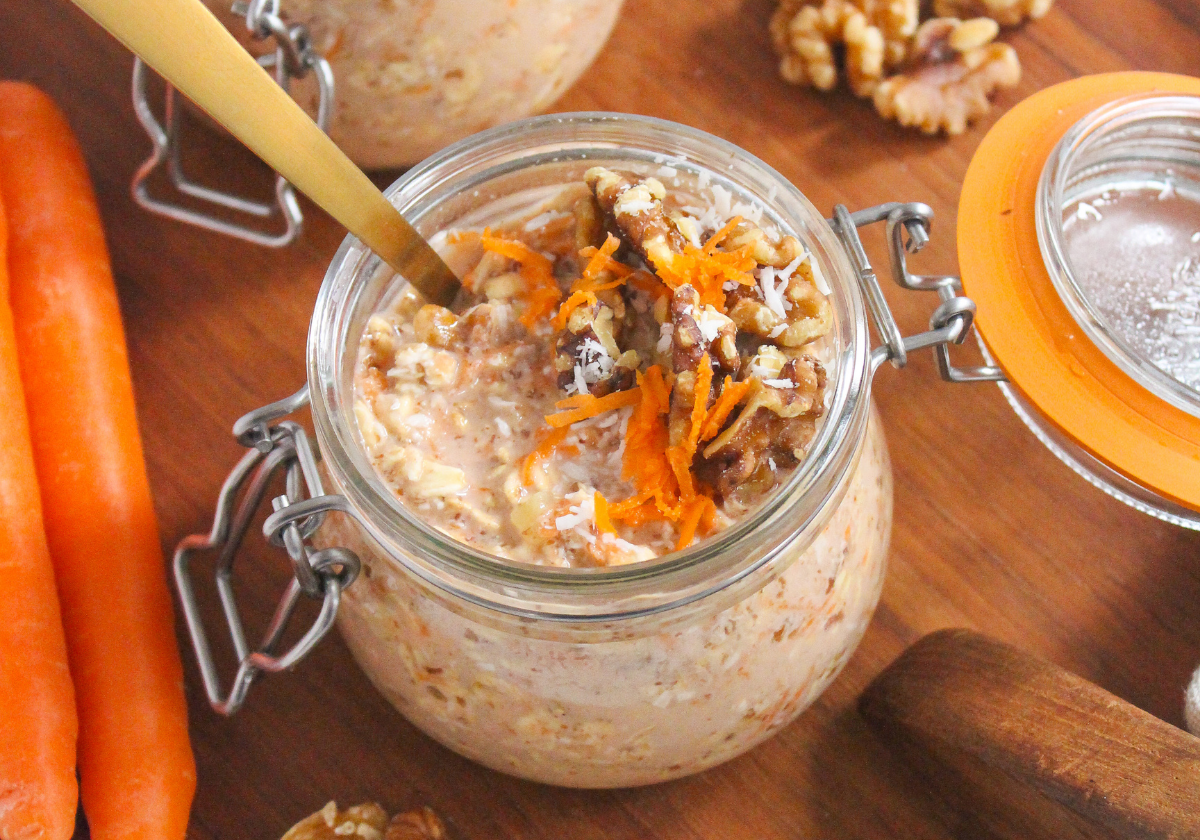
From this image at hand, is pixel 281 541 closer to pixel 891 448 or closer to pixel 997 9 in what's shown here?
pixel 891 448

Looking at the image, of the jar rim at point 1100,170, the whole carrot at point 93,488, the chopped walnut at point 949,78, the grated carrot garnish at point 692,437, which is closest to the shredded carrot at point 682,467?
the grated carrot garnish at point 692,437

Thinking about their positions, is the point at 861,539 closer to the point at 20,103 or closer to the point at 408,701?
the point at 408,701

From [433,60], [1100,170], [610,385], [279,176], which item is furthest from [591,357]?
[1100,170]

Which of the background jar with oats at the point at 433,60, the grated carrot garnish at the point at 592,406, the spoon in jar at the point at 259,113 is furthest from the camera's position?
the background jar with oats at the point at 433,60

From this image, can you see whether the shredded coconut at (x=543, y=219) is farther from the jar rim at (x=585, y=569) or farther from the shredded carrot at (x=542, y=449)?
the shredded carrot at (x=542, y=449)

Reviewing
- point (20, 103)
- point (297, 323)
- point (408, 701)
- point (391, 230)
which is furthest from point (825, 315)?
point (20, 103)

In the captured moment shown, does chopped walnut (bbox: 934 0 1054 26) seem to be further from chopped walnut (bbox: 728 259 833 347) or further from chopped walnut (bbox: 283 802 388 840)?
chopped walnut (bbox: 283 802 388 840)
